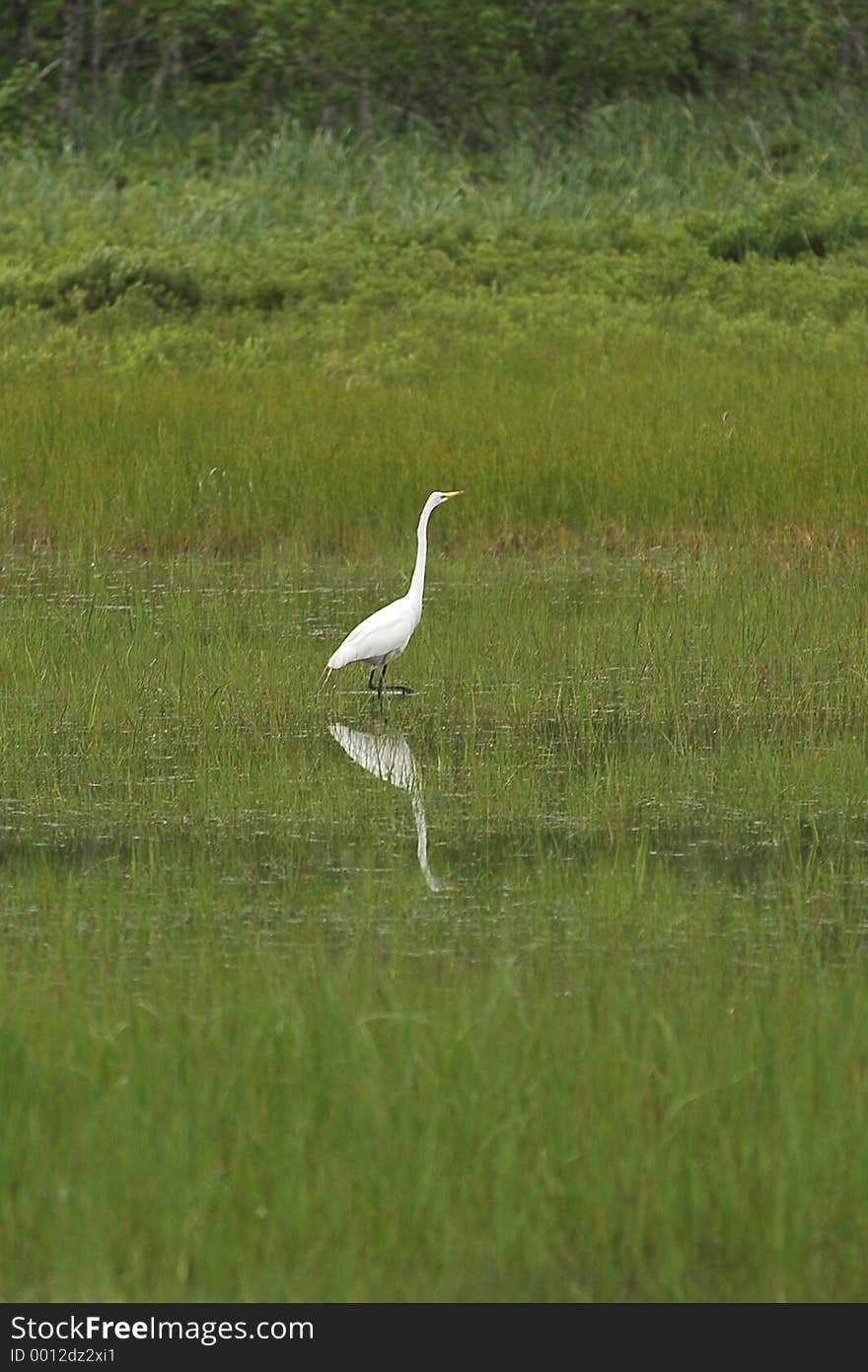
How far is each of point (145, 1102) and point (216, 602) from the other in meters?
6.49

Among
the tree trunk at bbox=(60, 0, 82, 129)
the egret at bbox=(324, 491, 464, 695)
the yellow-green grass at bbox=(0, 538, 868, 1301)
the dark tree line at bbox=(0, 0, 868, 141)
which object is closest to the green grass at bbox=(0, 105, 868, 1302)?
the yellow-green grass at bbox=(0, 538, 868, 1301)

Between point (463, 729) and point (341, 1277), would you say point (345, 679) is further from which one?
point (341, 1277)

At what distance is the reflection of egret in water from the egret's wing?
331 millimetres

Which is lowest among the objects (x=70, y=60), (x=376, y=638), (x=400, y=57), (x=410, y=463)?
(x=400, y=57)

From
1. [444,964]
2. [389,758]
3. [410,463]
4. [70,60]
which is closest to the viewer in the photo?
[444,964]

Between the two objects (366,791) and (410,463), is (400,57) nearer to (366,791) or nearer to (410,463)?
(410,463)

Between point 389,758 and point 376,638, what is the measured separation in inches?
38.3

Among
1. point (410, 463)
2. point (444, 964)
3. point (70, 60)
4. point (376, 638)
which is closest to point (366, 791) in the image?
point (376, 638)

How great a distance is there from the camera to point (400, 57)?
84.3 feet

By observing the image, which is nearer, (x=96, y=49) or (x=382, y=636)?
(x=382, y=636)

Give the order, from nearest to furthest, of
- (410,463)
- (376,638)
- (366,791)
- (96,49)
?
(366,791) → (376,638) → (410,463) → (96,49)

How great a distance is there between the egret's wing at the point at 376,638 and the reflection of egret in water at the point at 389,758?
331 mm

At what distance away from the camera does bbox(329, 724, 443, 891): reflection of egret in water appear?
22.5ft

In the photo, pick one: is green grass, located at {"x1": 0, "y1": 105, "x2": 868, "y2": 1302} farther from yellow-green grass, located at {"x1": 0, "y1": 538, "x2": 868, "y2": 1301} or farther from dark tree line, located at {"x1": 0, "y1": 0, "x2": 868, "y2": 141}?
dark tree line, located at {"x1": 0, "y1": 0, "x2": 868, "y2": 141}
